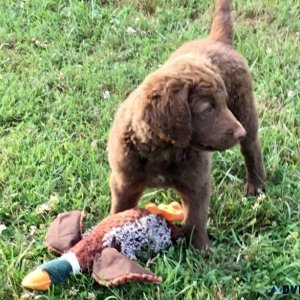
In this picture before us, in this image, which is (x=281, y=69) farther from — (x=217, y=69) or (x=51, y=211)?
(x=51, y=211)

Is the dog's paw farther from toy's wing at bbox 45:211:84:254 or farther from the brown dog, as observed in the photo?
toy's wing at bbox 45:211:84:254

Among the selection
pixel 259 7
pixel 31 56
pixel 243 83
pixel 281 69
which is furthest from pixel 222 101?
pixel 259 7

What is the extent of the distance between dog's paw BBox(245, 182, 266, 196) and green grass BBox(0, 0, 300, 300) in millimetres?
61

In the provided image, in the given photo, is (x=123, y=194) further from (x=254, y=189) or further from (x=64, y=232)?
(x=254, y=189)

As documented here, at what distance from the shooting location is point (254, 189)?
414 centimetres

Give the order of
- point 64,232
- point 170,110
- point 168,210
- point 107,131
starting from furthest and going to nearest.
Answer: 1. point 107,131
2. point 168,210
3. point 64,232
4. point 170,110

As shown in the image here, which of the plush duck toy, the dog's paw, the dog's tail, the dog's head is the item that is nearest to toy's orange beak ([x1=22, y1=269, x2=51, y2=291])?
the plush duck toy

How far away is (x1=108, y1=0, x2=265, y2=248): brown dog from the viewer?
316 centimetres

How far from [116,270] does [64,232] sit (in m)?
0.48

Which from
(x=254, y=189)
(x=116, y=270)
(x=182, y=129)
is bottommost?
(x=254, y=189)

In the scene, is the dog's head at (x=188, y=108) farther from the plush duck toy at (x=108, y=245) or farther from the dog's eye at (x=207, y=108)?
the plush duck toy at (x=108, y=245)

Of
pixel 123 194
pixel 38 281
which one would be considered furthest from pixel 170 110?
pixel 38 281

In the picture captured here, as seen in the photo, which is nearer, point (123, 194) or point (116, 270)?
point (116, 270)

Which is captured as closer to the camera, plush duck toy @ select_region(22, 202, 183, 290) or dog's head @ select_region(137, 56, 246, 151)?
dog's head @ select_region(137, 56, 246, 151)
